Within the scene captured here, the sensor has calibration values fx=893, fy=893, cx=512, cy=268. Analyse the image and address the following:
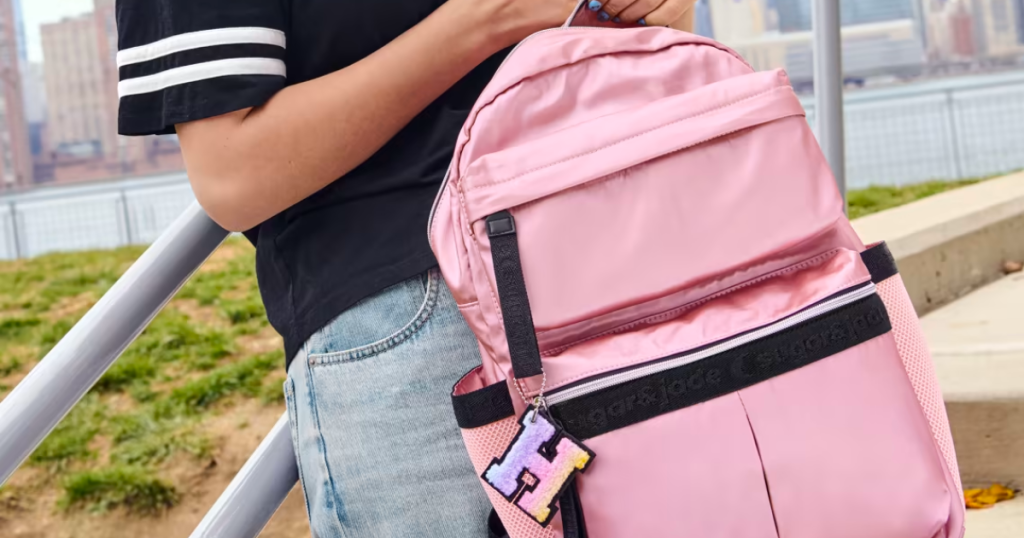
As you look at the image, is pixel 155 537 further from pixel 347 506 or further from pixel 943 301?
pixel 347 506

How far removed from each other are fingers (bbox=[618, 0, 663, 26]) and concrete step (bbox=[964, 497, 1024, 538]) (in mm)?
903

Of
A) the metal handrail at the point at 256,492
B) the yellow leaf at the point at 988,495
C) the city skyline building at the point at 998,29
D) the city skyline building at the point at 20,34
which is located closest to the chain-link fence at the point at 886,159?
the city skyline building at the point at 998,29

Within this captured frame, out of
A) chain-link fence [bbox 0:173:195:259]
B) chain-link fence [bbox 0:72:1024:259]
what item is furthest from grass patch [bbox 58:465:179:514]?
chain-link fence [bbox 0:173:195:259]

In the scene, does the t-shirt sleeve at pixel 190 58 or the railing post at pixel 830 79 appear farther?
the railing post at pixel 830 79

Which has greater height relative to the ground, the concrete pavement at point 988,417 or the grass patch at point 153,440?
the concrete pavement at point 988,417

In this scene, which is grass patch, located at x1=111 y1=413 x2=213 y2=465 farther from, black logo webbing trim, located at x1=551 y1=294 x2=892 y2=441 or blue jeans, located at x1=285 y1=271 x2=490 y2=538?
black logo webbing trim, located at x1=551 y1=294 x2=892 y2=441

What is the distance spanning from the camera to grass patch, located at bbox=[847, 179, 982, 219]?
5.29 meters

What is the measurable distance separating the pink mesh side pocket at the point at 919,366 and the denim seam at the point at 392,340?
368mm

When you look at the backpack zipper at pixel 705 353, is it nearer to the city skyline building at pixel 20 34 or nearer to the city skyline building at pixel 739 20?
the city skyline building at pixel 739 20

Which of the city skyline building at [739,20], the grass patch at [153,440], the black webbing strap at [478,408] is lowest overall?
the grass patch at [153,440]

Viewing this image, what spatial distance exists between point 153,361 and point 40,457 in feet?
2.44

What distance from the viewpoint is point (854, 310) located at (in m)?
0.66

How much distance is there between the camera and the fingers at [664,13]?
2.41 ft

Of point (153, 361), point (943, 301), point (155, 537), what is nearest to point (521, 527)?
point (943, 301)
